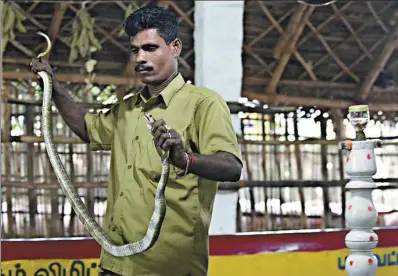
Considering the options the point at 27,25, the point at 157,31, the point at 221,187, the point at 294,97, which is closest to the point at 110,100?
the point at 27,25

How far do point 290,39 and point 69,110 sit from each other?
4.37 metres

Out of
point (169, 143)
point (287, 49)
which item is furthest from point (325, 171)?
point (169, 143)

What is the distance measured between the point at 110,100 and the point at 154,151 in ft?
14.4

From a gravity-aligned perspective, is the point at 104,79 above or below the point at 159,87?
above

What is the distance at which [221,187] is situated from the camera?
4008 mm

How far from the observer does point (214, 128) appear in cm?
162

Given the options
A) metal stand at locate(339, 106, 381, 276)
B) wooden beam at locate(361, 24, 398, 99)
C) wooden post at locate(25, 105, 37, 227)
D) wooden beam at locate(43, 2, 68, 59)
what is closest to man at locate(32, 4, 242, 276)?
metal stand at locate(339, 106, 381, 276)

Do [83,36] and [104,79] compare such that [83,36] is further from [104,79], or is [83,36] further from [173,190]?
[173,190]

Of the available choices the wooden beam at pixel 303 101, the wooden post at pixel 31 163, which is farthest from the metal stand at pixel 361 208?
the wooden post at pixel 31 163

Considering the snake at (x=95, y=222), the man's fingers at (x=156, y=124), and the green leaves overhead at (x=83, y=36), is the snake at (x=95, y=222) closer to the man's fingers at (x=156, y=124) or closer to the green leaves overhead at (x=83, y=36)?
the man's fingers at (x=156, y=124)

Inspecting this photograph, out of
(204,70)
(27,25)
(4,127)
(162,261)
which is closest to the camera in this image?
(162,261)

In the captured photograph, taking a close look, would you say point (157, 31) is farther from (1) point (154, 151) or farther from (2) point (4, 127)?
(2) point (4, 127)

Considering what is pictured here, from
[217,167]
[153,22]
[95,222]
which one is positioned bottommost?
[95,222]

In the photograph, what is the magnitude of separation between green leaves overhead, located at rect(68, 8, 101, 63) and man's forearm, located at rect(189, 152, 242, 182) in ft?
12.6
